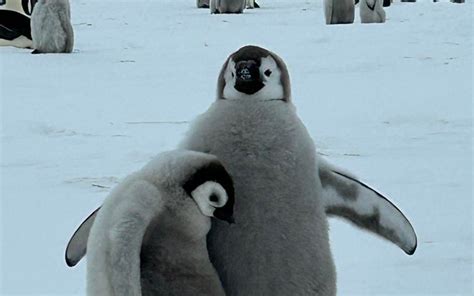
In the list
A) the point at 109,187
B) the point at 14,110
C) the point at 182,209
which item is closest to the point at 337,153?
the point at 109,187

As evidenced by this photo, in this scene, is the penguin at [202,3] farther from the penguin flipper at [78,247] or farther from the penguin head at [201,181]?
the penguin head at [201,181]

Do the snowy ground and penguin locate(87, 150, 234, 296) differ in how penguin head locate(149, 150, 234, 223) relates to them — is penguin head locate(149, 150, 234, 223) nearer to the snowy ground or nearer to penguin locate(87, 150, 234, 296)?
penguin locate(87, 150, 234, 296)

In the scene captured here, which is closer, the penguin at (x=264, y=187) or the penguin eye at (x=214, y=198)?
the penguin eye at (x=214, y=198)

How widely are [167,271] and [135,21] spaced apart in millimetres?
12704

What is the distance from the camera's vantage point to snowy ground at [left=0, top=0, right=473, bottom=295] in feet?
11.0

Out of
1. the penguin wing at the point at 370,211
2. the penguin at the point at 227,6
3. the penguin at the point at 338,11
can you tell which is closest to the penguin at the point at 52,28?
the penguin at the point at 338,11

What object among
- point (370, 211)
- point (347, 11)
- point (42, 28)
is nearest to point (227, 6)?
point (347, 11)

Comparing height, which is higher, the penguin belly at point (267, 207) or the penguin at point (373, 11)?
the penguin belly at point (267, 207)

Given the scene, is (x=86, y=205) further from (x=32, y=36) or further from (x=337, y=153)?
(x=32, y=36)

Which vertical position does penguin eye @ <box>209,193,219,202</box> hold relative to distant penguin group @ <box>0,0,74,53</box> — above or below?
above

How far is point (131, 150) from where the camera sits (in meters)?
5.16

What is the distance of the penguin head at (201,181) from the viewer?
2.23 metres

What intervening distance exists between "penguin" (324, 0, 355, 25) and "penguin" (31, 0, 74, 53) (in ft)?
13.9

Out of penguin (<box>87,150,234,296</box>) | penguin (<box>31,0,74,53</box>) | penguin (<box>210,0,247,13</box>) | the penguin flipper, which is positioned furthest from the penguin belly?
penguin (<box>210,0,247,13</box>)
